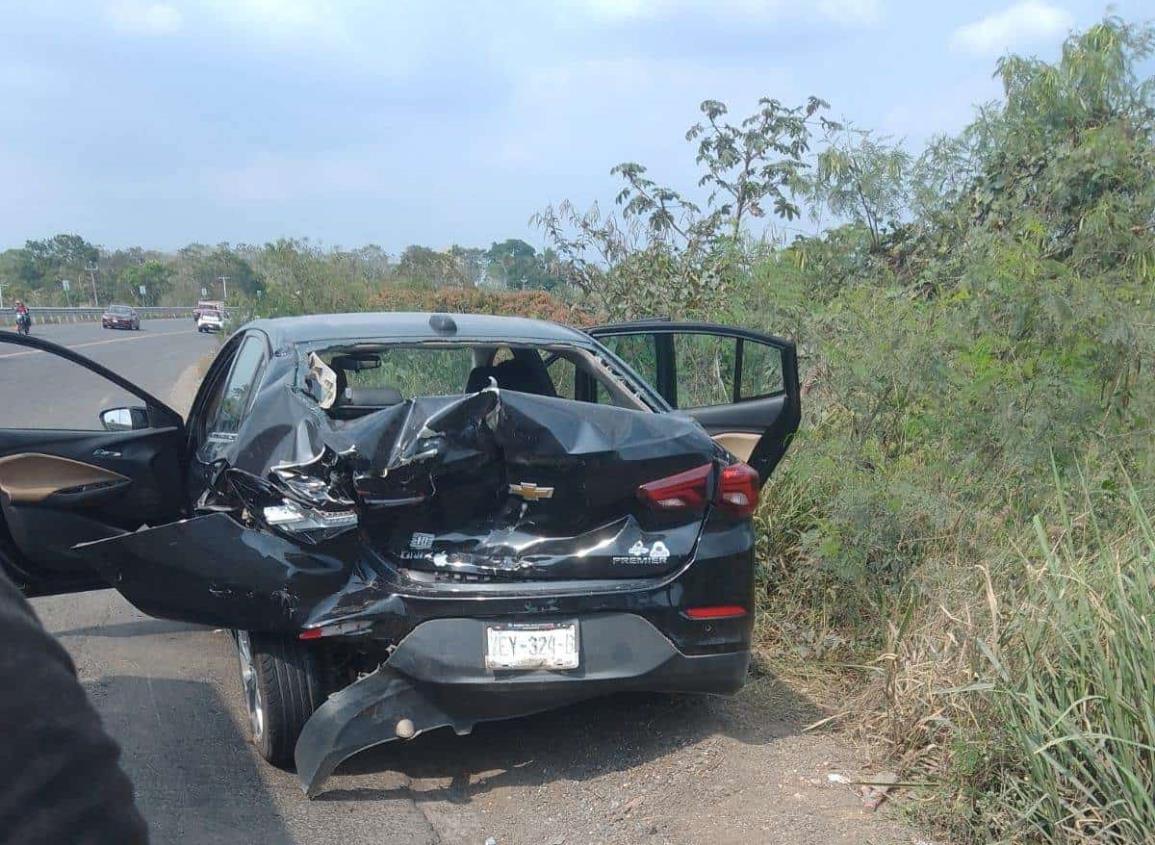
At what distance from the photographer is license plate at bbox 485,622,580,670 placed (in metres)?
3.88

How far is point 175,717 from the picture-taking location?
4758mm

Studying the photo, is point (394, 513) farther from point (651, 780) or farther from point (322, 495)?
point (651, 780)

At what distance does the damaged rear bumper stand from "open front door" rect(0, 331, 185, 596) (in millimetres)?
1657

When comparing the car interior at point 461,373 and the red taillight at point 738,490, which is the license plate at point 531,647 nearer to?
the red taillight at point 738,490

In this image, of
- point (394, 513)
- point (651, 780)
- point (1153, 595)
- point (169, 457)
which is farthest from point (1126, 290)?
point (169, 457)

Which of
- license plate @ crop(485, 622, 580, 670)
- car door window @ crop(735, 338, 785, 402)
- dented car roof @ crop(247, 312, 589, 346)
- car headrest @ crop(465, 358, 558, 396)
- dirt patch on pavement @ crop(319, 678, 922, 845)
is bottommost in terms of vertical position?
dirt patch on pavement @ crop(319, 678, 922, 845)

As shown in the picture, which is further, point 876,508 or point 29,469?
point 876,508

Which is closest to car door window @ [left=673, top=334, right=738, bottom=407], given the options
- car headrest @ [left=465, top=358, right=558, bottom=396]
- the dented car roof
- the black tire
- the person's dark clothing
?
car headrest @ [left=465, top=358, right=558, bottom=396]

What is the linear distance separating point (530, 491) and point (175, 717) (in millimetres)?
2039

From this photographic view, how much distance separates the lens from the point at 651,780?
13.7 feet

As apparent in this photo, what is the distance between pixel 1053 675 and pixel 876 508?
6.13ft

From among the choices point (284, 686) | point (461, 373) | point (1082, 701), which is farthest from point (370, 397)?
point (1082, 701)

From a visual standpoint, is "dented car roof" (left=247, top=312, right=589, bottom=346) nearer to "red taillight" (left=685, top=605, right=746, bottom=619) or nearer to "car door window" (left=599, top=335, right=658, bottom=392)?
"red taillight" (left=685, top=605, right=746, bottom=619)

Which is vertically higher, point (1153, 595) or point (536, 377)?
point (536, 377)
